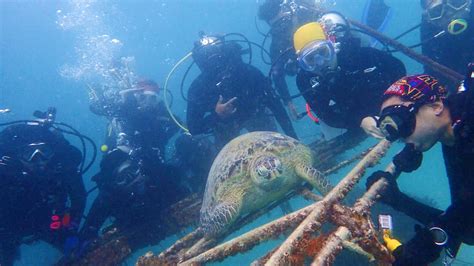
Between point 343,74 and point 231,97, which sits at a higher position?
point 231,97

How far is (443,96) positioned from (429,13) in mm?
5520

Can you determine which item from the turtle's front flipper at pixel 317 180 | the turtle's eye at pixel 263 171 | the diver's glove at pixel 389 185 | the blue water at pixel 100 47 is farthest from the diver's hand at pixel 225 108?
the blue water at pixel 100 47

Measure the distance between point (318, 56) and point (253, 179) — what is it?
212cm

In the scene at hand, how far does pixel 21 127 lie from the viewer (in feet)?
22.5

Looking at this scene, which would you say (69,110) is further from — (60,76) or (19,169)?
(19,169)

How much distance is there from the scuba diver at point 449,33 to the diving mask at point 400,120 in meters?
4.80

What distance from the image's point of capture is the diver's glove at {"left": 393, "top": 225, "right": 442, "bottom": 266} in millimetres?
2213

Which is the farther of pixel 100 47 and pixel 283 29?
pixel 100 47

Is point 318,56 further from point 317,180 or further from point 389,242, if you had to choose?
point 389,242

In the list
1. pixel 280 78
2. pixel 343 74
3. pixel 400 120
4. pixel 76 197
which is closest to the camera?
pixel 400 120

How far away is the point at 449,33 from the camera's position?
6.83 meters

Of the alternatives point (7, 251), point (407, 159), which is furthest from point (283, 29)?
point (7, 251)

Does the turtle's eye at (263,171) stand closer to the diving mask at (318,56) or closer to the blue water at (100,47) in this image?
the diving mask at (318,56)

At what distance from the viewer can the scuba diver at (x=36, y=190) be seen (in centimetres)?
617
